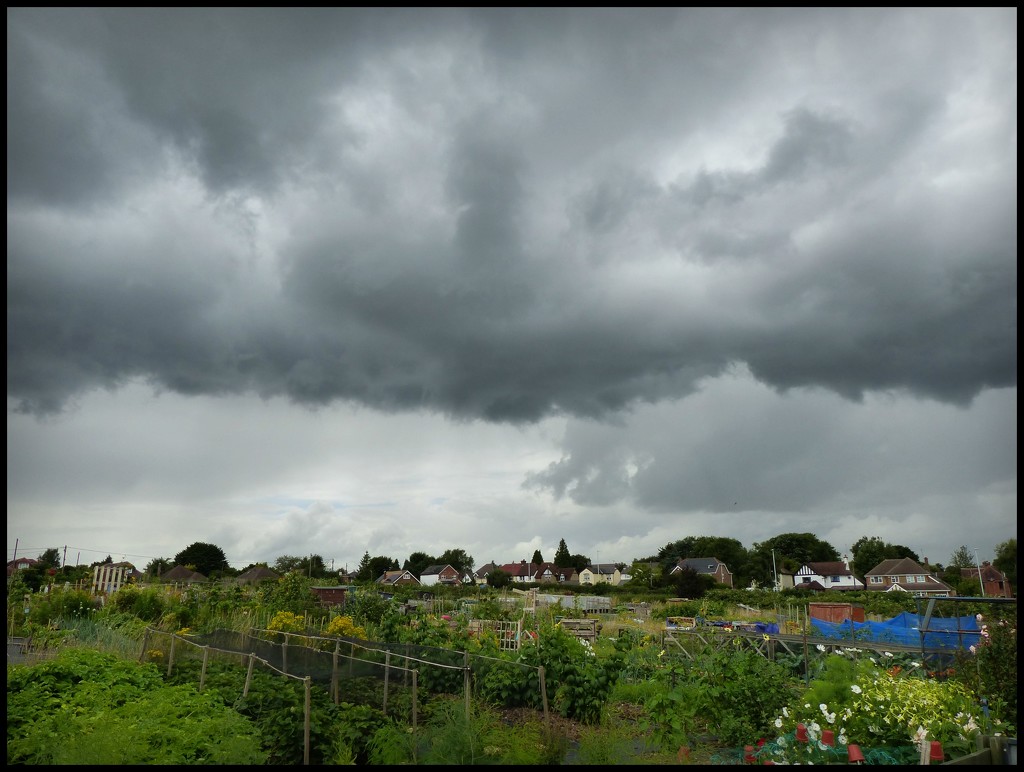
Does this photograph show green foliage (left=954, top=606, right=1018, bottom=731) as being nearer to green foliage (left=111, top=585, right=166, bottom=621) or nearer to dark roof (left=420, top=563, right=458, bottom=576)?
green foliage (left=111, top=585, right=166, bottom=621)

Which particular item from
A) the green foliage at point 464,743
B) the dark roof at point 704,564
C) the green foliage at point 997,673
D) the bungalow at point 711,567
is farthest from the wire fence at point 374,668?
the dark roof at point 704,564

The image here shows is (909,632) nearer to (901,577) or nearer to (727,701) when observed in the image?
(727,701)

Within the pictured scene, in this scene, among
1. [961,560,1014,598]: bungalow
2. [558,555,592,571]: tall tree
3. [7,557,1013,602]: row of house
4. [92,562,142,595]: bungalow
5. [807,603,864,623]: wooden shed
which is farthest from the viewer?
[558,555,592,571]: tall tree

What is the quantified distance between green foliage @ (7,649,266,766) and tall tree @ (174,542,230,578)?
8627cm

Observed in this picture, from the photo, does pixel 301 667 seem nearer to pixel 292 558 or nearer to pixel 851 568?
pixel 292 558

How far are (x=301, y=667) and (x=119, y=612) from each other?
1239cm

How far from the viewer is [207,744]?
7711 millimetres

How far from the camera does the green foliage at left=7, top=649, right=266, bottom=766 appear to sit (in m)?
7.27

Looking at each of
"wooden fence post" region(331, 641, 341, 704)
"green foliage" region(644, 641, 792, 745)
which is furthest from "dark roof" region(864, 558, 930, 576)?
"wooden fence post" region(331, 641, 341, 704)

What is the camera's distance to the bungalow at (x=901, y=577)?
7406 cm

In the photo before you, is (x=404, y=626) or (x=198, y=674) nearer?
(x=198, y=674)

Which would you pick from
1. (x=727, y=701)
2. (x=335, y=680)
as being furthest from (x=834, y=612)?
(x=335, y=680)

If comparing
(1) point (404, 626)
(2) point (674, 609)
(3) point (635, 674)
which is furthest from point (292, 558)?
(3) point (635, 674)

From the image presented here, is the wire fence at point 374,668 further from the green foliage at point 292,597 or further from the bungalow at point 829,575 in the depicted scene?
the bungalow at point 829,575
